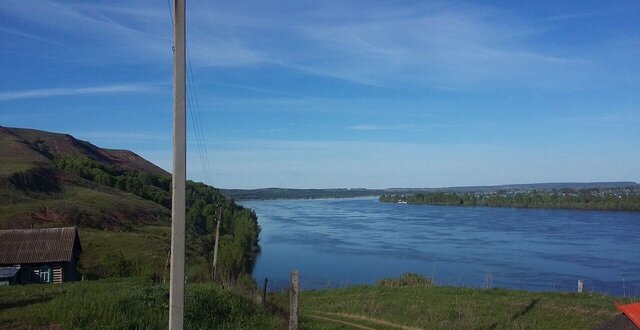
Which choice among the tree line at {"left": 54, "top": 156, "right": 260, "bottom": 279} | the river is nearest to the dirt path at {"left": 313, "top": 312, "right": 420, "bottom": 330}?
the tree line at {"left": 54, "top": 156, "right": 260, "bottom": 279}

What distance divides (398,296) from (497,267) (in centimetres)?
1998

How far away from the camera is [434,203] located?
132 meters

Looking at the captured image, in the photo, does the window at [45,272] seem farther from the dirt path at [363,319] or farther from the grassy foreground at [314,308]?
the dirt path at [363,319]

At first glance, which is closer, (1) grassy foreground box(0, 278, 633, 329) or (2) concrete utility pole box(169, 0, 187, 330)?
(2) concrete utility pole box(169, 0, 187, 330)

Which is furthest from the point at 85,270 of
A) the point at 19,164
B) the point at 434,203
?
the point at 434,203

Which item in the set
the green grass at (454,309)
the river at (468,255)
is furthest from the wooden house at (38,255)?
the green grass at (454,309)

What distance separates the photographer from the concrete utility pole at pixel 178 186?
5.38 meters

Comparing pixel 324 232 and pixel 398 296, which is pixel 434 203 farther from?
pixel 398 296

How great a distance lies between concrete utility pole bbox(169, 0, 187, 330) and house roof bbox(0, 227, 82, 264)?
25.5 metres

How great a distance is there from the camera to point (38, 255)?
93.5ft

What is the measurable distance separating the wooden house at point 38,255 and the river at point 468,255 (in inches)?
393

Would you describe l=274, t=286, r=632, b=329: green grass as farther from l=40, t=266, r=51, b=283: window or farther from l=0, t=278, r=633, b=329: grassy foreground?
l=40, t=266, r=51, b=283: window

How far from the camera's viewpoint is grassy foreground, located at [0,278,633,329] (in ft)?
27.5

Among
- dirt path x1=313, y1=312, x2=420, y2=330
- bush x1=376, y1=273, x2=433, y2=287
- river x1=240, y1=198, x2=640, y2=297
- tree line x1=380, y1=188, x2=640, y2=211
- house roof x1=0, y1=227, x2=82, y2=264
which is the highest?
tree line x1=380, y1=188, x2=640, y2=211
